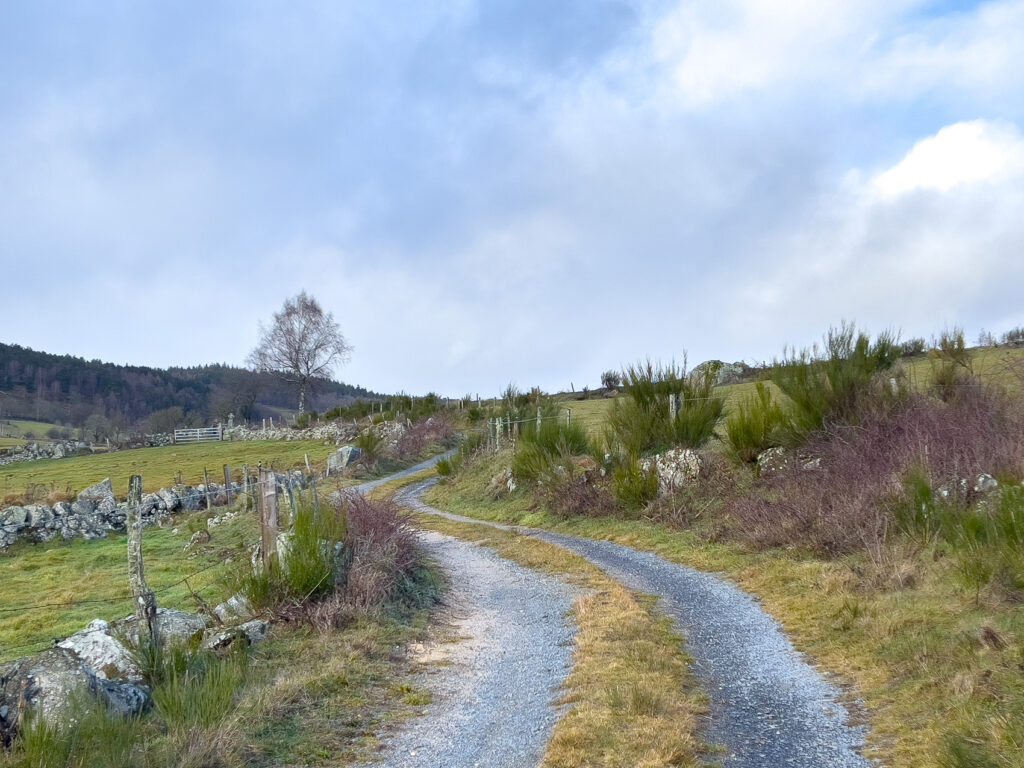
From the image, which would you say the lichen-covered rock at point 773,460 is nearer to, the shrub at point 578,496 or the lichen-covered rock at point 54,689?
the shrub at point 578,496

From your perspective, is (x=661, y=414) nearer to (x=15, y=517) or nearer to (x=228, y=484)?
(x=228, y=484)

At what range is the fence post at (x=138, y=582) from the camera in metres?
5.54

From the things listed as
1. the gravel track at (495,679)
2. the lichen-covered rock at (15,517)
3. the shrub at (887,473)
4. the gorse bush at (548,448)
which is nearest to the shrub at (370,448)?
the gorse bush at (548,448)

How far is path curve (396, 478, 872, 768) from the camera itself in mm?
4207

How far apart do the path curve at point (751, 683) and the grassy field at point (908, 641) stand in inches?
7.9

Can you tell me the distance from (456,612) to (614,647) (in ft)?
8.81

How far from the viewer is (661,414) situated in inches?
603

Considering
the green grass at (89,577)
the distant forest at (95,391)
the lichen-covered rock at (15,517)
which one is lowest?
the green grass at (89,577)

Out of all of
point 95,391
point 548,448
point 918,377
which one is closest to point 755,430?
point 548,448

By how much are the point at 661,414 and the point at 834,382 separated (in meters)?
4.07

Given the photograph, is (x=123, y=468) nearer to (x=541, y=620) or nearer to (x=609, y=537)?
(x=609, y=537)

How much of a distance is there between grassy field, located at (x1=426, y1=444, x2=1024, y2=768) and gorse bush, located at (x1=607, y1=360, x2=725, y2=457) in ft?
15.7

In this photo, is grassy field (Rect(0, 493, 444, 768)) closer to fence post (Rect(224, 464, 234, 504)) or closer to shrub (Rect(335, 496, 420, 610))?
shrub (Rect(335, 496, 420, 610))

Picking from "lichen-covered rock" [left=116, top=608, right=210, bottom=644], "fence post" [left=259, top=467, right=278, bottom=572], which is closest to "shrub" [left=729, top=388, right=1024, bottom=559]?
"fence post" [left=259, top=467, right=278, bottom=572]
